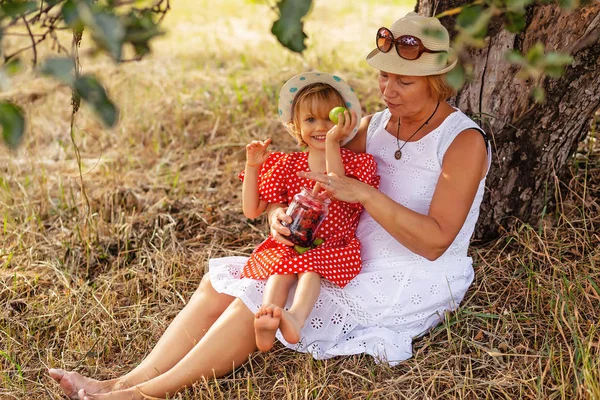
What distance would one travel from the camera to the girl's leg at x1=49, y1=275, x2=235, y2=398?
278cm

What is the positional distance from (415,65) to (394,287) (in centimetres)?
85

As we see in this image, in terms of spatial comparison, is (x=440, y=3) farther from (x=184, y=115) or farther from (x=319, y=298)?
(x=184, y=115)

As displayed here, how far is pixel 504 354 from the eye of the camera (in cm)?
273

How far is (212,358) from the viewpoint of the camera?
2.77 meters

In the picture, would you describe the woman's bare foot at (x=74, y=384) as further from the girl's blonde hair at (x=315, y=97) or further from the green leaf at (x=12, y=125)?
the green leaf at (x=12, y=125)

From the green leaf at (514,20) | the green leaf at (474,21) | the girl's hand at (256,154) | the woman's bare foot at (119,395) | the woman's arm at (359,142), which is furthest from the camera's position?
the woman's arm at (359,142)

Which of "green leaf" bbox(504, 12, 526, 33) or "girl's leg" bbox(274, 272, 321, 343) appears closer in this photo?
"green leaf" bbox(504, 12, 526, 33)

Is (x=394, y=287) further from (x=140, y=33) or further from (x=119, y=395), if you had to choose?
(x=140, y=33)

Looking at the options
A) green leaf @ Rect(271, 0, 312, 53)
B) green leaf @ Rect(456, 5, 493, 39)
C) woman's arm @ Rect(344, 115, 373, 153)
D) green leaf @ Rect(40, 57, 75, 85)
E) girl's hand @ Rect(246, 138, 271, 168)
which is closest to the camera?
green leaf @ Rect(40, 57, 75, 85)

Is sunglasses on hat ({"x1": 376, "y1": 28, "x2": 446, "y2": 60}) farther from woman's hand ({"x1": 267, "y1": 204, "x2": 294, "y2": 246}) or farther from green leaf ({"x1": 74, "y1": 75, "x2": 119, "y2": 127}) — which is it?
green leaf ({"x1": 74, "y1": 75, "x2": 119, "y2": 127})

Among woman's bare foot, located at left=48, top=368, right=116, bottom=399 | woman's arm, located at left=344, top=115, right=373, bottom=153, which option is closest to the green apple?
woman's arm, located at left=344, top=115, right=373, bottom=153

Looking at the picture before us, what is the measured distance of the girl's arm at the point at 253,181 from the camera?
9.92 ft

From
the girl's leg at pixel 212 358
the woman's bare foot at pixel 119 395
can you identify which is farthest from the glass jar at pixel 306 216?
the woman's bare foot at pixel 119 395

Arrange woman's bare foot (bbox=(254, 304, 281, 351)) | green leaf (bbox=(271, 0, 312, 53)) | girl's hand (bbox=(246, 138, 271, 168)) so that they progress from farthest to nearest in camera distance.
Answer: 1. girl's hand (bbox=(246, 138, 271, 168))
2. woman's bare foot (bbox=(254, 304, 281, 351))
3. green leaf (bbox=(271, 0, 312, 53))
